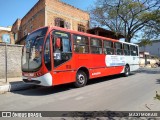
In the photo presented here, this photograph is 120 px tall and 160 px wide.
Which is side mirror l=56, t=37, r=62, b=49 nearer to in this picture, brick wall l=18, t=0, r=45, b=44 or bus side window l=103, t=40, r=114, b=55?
bus side window l=103, t=40, r=114, b=55

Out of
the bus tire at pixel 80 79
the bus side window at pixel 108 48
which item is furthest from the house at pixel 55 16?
the bus tire at pixel 80 79

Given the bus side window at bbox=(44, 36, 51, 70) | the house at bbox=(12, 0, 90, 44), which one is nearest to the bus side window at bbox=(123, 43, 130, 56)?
the house at bbox=(12, 0, 90, 44)

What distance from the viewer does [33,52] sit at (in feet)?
31.8

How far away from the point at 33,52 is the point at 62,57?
53.3 inches

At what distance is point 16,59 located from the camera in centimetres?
1526

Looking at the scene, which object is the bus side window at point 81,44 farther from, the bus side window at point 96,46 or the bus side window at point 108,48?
the bus side window at point 108,48

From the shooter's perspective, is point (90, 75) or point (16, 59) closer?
point (90, 75)

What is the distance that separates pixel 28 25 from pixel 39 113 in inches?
762

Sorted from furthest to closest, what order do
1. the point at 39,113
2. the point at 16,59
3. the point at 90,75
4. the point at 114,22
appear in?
the point at 114,22, the point at 16,59, the point at 90,75, the point at 39,113

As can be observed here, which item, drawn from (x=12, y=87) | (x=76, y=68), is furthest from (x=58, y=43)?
(x=12, y=87)

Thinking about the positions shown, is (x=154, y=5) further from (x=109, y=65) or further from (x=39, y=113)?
(x=39, y=113)

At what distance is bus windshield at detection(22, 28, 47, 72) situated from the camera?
9273 millimetres

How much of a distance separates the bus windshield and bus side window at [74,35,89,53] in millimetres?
1997

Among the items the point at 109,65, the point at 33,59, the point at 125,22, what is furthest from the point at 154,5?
the point at 33,59
